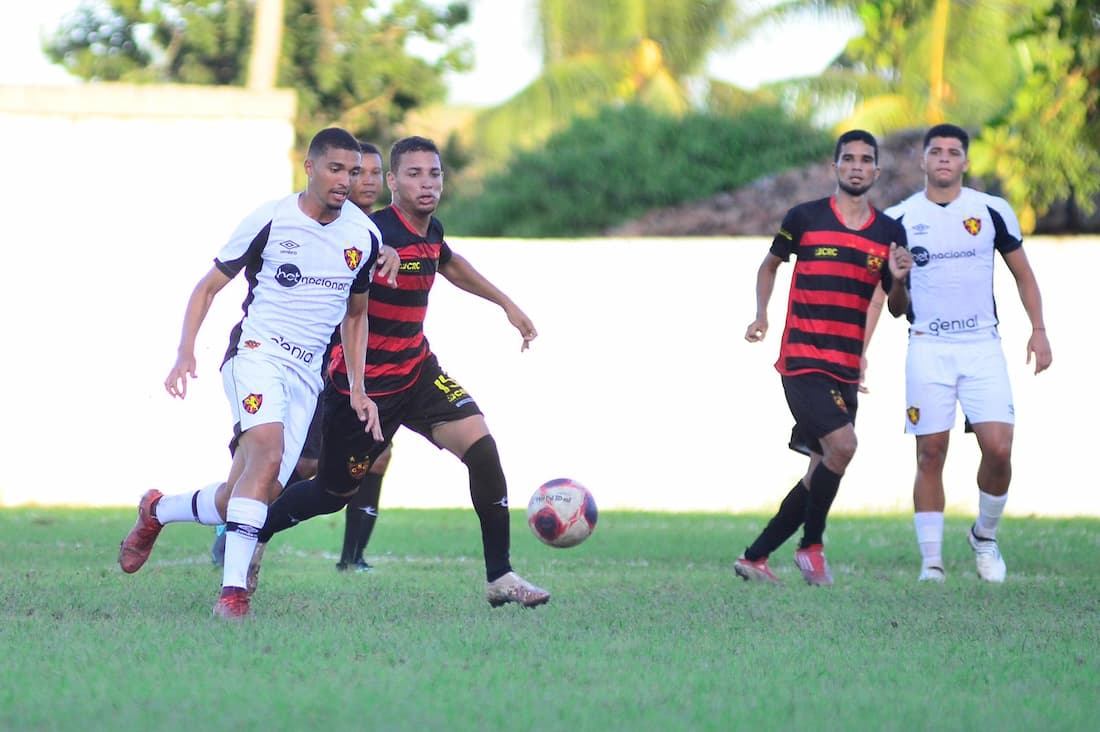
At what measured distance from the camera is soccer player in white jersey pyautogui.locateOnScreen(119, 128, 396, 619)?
6.86 m

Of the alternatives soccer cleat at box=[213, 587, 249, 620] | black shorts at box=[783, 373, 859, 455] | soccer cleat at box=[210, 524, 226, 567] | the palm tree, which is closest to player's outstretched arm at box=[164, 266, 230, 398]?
soccer cleat at box=[213, 587, 249, 620]

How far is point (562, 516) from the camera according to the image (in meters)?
7.82

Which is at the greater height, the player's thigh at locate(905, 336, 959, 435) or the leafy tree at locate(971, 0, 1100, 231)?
the leafy tree at locate(971, 0, 1100, 231)

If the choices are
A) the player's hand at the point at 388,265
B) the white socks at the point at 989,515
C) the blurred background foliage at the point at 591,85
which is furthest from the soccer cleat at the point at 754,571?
the blurred background foliage at the point at 591,85

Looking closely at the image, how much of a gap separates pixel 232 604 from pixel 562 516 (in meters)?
1.69

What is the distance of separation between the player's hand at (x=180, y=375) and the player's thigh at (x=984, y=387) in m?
4.24

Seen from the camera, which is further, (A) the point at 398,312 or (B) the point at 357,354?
(A) the point at 398,312

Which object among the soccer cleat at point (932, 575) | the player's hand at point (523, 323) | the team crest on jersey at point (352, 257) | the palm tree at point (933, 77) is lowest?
the soccer cleat at point (932, 575)

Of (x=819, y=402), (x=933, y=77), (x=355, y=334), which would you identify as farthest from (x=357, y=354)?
Result: (x=933, y=77)

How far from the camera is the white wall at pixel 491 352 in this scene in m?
14.9

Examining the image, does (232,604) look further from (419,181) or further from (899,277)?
(899,277)

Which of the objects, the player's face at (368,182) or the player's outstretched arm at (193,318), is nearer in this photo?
the player's outstretched arm at (193,318)

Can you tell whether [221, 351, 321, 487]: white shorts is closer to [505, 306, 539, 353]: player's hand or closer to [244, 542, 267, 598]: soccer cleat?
[244, 542, 267, 598]: soccer cleat

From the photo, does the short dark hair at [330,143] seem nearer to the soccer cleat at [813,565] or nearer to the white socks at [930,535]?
the soccer cleat at [813,565]
